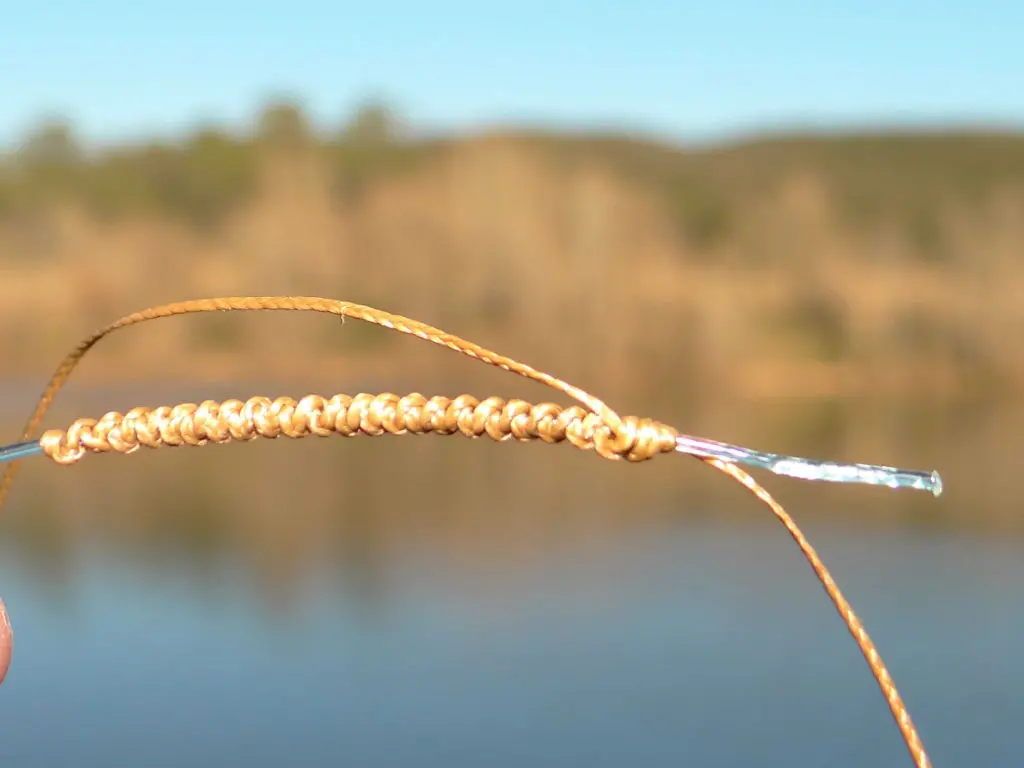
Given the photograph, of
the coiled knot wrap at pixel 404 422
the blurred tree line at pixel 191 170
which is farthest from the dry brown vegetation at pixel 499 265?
the coiled knot wrap at pixel 404 422

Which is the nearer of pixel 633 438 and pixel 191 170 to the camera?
pixel 633 438

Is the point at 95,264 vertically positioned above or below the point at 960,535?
above

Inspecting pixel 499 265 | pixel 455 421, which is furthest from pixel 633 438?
pixel 499 265

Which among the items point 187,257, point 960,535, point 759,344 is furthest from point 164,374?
point 960,535

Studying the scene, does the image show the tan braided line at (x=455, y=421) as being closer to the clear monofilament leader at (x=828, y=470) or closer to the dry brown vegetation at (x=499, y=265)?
the clear monofilament leader at (x=828, y=470)

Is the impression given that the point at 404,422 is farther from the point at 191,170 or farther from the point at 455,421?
the point at 191,170

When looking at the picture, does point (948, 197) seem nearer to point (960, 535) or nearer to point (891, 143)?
point (891, 143)

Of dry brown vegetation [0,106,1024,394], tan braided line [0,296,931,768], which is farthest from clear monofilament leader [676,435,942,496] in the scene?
dry brown vegetation [0,106,1024,394]
